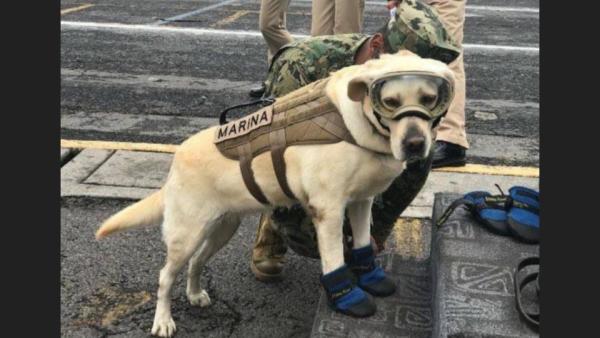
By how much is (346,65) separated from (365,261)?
0.79 m

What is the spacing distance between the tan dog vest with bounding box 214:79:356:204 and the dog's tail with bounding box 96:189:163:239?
37 cm

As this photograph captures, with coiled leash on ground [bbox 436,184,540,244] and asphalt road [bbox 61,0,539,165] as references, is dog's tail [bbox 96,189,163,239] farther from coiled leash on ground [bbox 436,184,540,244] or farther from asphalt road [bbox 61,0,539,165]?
asphalt road [bbox 61,0,539,165]

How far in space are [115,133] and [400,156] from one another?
372cm

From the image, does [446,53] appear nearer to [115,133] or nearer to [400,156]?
[400,156]

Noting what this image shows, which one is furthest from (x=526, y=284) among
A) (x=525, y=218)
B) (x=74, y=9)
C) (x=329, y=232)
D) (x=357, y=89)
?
(x=74, y=9)

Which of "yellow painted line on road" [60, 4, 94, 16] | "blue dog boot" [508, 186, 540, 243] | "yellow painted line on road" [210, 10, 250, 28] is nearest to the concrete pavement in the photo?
"blue dog boot" [508, 186, 540, 243]

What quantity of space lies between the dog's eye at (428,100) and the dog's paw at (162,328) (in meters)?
1.43

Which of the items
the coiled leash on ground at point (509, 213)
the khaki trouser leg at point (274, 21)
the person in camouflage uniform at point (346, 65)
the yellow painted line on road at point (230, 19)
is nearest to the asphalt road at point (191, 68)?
the yellow painted line on road at point (230, 19)

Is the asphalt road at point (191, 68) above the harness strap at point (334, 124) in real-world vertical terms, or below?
below

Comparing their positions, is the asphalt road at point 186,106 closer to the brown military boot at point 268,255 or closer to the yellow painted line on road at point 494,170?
the brown military boot at point 268,255

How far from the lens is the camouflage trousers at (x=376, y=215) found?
2990 mm

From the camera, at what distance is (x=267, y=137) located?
2.61m

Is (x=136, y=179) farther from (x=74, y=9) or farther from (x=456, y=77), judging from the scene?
(x=74, y=9)

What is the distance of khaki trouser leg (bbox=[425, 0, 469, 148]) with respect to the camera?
4.38 m
